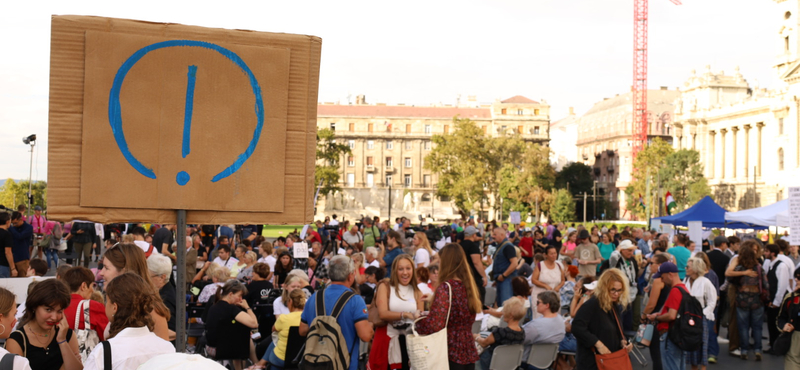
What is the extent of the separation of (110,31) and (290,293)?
4.46 meters

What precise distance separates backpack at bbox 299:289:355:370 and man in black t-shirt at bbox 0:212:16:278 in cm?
597

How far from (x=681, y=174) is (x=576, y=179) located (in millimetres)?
14426

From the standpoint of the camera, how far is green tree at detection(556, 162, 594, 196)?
93.9 meters

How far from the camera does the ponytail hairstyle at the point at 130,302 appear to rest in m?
3.72

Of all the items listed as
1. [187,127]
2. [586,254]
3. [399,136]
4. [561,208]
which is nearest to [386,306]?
[187,127]

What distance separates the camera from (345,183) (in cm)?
10350

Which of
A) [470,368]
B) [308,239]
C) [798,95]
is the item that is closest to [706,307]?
[470,368]

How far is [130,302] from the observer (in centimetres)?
376

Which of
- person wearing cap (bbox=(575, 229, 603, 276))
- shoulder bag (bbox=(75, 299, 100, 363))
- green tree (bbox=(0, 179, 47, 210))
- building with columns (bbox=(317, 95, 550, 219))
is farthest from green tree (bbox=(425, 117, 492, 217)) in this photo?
shoulder bag (bbox=(75, 299, 100, 363))

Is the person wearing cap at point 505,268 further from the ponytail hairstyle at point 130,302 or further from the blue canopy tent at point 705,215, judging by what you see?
the blue canopy tent at point 705,215

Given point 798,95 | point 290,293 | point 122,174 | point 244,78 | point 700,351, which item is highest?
point 798,95

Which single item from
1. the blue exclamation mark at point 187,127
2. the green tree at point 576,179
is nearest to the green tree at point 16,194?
the green tree at point 576,179

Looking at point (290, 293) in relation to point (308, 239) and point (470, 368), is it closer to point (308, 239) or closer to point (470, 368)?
point (470, 368)

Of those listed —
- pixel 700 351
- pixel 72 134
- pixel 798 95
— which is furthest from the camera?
pixel 798 95
